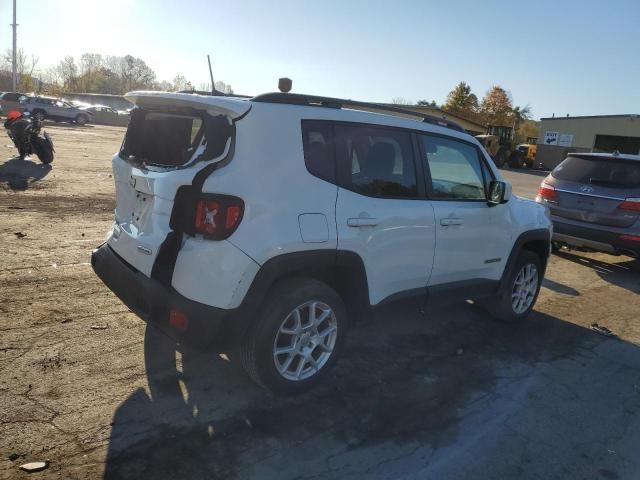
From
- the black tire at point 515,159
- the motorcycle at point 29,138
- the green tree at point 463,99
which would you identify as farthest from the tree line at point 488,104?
the motorcycle at point 29,138

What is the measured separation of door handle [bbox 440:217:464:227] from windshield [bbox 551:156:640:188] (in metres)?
4.37

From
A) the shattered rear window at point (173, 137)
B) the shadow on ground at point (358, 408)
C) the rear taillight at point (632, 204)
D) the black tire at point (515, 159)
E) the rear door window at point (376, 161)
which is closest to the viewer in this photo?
the shadow on ground at point (358, 408)

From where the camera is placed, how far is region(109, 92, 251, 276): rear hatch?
9.83ft

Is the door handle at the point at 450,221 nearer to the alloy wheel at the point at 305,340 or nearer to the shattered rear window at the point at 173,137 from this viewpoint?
the alloy wheel at the point at 305,340

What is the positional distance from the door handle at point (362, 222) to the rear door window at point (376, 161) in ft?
0.63

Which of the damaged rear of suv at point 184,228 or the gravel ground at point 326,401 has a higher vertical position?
the damaged rear of suv at point 184,228

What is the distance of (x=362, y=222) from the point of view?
135 inches

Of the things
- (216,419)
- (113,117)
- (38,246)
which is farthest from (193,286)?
(113,117)

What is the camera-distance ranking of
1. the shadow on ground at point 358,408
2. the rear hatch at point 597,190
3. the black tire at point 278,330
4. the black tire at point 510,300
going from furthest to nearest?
the rear hatch at point 597,190
the black tire at point 510,300
the black tire at point 278,330
the shadow on ground at point 358,408

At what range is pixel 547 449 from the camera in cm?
310

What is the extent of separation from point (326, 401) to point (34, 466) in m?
1.73

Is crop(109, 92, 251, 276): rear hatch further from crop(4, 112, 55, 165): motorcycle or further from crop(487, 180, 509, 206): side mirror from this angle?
crop(4, 112, 55, 165): motorcycle

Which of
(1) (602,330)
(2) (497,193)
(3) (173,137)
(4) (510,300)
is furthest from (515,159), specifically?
(3) (173,137)

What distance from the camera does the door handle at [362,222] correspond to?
133 inches
